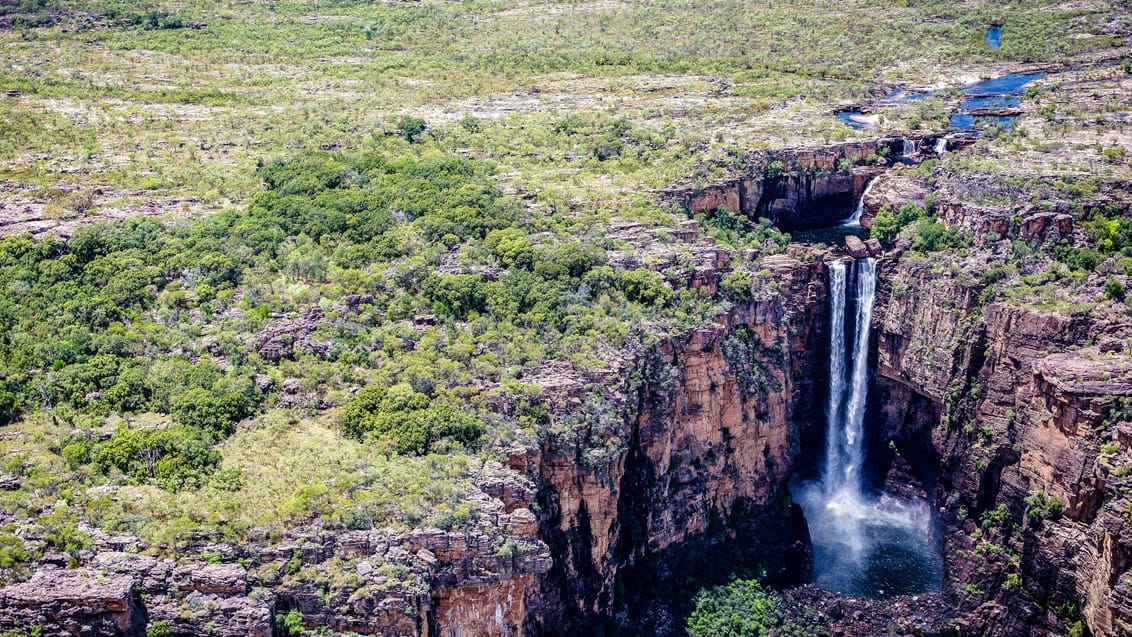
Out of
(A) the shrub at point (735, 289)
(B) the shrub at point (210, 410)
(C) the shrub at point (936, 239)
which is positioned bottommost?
(B) the shrub at point (210, 410)

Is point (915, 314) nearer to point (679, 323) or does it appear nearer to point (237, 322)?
point (679, 323)

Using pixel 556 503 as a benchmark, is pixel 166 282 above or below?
above

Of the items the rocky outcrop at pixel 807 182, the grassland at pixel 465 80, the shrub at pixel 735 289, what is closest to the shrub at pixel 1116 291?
the shrub at pixel 735 289

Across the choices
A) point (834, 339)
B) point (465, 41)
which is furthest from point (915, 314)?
point (465, 41)

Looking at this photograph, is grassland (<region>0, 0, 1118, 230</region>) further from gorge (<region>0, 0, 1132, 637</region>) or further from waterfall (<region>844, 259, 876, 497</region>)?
waterfall (<region>844, 259, 876, 497</region>)

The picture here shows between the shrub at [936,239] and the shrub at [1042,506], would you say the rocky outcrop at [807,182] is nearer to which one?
the shrub at [936,239]

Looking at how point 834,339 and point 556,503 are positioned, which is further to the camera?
point 834,339

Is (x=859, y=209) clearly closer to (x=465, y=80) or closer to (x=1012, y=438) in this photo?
(x=1012, y=438)
